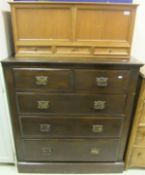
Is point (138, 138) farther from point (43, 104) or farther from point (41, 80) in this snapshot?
point (41, 80)

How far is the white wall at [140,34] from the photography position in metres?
1.64

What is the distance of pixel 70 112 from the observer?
150 centimetres

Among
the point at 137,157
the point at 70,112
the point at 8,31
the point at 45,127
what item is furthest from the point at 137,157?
the point at 8,31

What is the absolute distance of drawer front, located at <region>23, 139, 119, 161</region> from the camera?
1622 millimetres

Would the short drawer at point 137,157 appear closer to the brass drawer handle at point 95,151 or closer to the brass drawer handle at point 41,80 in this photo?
the brass drawer handle at point 95,151

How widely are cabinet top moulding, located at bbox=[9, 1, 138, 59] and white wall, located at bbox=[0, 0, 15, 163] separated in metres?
0.08

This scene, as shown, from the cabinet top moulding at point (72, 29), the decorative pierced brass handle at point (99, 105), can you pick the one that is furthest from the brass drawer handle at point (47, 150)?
the cabinet top moulding at point (72, 29)

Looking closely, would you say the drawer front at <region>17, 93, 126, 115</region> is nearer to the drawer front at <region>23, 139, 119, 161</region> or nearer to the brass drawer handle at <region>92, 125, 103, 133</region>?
the brass drawer handle at <region>92, 125, 103, 133</region>

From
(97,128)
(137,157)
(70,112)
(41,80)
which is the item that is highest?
(41,80)

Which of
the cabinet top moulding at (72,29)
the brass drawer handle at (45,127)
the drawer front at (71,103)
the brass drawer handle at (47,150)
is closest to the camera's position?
the cabinet top moulding at (72,29)

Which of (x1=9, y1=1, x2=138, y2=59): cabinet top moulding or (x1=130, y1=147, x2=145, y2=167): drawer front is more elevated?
(x1=9, y1=1, x2=138, y2=59): cabinet top moulding

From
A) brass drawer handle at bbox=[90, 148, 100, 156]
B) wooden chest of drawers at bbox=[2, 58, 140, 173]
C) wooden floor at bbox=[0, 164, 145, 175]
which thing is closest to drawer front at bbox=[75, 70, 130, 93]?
wooden chest of drawers at bbox=[2, 58, 140, 173]

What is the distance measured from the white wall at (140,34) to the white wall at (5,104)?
1119 millimetres

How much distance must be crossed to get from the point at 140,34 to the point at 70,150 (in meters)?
1.26
